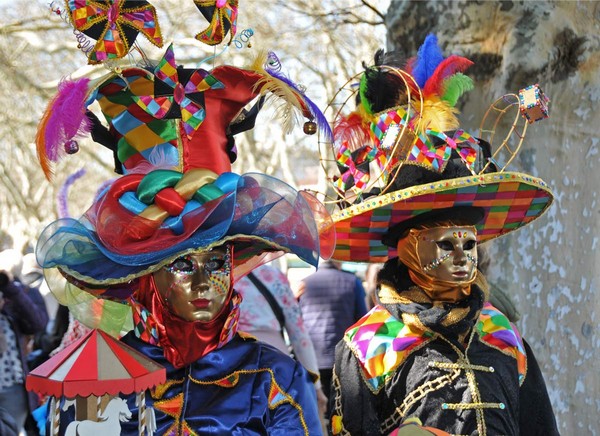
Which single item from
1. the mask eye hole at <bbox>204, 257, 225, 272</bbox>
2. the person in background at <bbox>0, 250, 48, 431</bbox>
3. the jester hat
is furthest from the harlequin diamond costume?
the person in background at <bbox>0, 250, 48, 431</bbox>

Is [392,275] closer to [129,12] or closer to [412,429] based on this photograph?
[412,429]

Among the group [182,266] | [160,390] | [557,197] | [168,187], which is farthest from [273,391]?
[557,197]

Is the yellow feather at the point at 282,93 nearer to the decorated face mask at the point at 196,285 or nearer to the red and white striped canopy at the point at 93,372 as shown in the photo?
the decorated face mask at the point at 196,285

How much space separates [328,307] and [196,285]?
3599mm

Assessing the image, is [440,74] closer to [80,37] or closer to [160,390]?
[80,37]

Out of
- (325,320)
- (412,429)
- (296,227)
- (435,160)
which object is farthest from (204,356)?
(325,320)

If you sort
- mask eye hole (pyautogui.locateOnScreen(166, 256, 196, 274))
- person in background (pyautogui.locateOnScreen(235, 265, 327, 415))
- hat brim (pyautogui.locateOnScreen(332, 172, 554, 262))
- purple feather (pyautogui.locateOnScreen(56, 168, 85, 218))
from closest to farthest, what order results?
mask eye hole (pyautogui.locateOnScreen(166, 256, 196, 274))
hat brim (pyautogui.locateOnScreen(332, 172, 554, 262))
purple feather (pyautogui.locateOnScreen(56, 168, 85, 218))
person in background (pyautogui.locateOnScreen(235, 265, 327, 415))

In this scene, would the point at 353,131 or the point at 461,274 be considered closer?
the point at 461,274

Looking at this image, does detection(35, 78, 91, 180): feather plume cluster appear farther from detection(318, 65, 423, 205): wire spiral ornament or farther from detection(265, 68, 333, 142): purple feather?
detection(318, 65, 423, 205): wire spiral ornament

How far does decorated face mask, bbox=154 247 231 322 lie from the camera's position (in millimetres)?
3197

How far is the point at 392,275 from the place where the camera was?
168 inches

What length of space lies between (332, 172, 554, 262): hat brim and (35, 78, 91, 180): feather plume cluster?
132cm

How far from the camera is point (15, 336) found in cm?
627

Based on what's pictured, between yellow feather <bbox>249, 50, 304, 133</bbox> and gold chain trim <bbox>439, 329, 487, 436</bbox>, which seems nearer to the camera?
yellow feather <bbox>249, 50, 304, 133</bbox>
